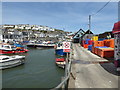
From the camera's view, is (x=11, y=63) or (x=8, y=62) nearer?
(x=8, y=62)

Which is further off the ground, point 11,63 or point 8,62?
point 8,62

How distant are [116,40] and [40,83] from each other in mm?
9232

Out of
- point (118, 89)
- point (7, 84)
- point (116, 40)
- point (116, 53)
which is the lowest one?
point (7, 84)

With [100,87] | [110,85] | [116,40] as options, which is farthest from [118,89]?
[116,40]

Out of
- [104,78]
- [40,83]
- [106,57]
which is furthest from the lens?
[106,57]

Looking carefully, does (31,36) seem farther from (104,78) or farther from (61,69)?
(104,78)

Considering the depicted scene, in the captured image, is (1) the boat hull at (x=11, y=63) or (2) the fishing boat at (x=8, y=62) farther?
(1) the boat hull at (x=11, y=63)

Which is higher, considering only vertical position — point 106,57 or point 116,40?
point 116,40

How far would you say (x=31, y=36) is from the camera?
108562 mm

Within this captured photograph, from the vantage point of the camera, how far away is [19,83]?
12.4m

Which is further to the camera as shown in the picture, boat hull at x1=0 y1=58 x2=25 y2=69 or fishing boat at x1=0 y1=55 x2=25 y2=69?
boat hull at x1=0 y1=58 x2=25 y2=69

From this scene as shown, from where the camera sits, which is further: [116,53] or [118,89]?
[116,53]

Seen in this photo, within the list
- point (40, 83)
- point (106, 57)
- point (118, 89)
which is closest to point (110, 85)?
point (118, 89)

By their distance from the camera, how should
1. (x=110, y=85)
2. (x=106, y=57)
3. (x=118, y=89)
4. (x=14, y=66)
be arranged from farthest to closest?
(x=14, y=66) < (x=106, y=57) < (x=110, y=85) < (x=118, y=89)
